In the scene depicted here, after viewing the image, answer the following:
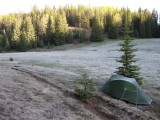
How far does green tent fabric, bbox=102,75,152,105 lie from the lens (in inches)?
851

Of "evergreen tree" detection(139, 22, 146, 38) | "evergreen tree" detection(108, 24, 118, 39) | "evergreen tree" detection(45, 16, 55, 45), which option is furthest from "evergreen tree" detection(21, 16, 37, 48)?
"evergreen tree" detection(139, 22, 146, 38)

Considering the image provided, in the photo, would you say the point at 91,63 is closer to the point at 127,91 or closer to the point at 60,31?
the point at 127,91

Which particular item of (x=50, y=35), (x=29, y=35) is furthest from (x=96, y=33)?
(x=29, y=35)

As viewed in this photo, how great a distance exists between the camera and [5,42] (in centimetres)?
11850

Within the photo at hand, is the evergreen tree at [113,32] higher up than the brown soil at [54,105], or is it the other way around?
the evergreen tree at [113,32]

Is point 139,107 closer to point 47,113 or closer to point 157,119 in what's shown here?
point 157,119

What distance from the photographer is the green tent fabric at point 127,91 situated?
21.6 m

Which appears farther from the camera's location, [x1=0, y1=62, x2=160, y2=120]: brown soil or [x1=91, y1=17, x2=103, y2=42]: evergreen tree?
[x1=91, y1=17, x2=103, y2=42]: evergreen tree

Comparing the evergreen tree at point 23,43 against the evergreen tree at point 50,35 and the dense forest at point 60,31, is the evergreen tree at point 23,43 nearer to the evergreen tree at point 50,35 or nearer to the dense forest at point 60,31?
the dense forest at point 60,31

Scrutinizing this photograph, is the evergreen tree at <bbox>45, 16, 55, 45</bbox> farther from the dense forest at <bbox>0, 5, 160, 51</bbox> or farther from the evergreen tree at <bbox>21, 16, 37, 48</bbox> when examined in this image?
the evergreen tree at <bbox>21, 16, 37, 48</bbox>

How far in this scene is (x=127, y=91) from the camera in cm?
2192

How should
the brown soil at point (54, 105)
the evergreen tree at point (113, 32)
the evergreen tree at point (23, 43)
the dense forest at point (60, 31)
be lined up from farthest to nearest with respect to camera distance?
1. the evergreen tree at point (113, 32)
2. the dense forest at point (60, 31)
3. the evergreen tree at point (23, 43)
4. the brown soil at point (54, 105)

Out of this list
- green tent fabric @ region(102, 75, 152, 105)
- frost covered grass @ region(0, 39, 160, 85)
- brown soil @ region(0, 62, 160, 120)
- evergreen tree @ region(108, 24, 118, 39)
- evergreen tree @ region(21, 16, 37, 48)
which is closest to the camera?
brown soil @ region(0, 62, 160, 120)

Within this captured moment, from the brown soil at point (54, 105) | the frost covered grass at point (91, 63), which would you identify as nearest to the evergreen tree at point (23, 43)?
the frost covered grass at point (91, 63)
